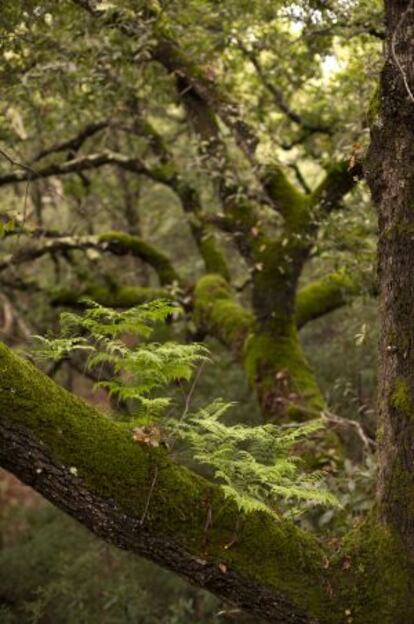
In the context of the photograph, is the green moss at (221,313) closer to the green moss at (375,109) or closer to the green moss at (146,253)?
the green moss at (146,253)

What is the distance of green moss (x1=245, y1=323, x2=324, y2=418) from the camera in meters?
7.81

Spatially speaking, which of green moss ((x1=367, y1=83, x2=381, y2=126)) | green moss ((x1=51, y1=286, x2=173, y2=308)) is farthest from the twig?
green moss ((x1=51, y1=286, x2=173, y2=308))

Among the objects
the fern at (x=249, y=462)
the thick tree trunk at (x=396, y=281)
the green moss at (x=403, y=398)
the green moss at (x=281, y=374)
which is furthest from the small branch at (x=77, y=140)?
the green moss at (x=403, y=398)

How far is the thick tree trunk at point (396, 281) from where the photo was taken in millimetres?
4332

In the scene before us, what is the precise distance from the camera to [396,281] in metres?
4.45

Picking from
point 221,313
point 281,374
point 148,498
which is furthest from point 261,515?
point 221,313

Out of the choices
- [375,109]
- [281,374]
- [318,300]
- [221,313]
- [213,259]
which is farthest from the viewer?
A: [213,259]

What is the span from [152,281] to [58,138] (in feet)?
24.7

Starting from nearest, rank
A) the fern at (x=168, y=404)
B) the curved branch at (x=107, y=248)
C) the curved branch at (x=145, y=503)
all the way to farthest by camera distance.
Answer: the curved branch at (x=145, y=503) → the fern at (x=168, y=404) → the curved branch at (x=107, y=248)

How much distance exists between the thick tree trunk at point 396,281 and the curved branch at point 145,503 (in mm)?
681

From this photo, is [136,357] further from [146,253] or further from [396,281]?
[146,253]

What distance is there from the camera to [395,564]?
435 centimetres

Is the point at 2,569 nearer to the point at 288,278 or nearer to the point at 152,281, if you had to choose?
the point at 288,278

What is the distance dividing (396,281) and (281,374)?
3.74 metres
